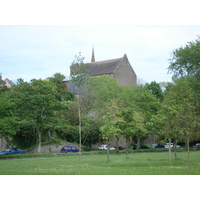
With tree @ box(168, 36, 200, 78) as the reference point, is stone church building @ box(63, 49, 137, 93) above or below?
above

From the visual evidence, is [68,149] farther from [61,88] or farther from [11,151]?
[61,88]

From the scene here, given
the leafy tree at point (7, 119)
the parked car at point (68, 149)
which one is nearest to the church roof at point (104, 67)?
the parked car at point (68, 149)

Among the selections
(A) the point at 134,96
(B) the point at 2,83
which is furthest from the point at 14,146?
(A) the point at 134,96

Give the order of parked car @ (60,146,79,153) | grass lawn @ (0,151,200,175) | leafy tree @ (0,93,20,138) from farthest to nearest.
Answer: parked car @ (60,146,79,153) < leafy tree @ (0,93,20,138) < grass lawn @ (0,151,200,175)

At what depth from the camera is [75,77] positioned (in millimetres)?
16734

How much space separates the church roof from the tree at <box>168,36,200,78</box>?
4357 cm

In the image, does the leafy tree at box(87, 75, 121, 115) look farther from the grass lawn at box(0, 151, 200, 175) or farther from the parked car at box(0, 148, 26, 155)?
the grass lawn at box(0, 151, 200, 175)

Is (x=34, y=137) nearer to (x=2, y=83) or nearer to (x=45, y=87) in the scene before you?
(x=45, y=87)

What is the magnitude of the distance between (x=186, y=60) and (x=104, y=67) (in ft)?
168

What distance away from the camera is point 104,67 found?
3364 inches

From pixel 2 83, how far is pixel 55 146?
20.2 m

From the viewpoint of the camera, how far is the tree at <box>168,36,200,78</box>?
34031 mm

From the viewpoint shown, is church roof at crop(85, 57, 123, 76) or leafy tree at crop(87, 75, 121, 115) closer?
leafy tree at crop(87, 75, 121, 115)

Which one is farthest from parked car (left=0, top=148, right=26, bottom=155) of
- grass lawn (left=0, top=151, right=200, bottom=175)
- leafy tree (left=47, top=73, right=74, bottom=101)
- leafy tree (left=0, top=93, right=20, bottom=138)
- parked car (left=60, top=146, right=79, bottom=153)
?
leafy tree (left=47, top=73, right=74, bottom=101)
